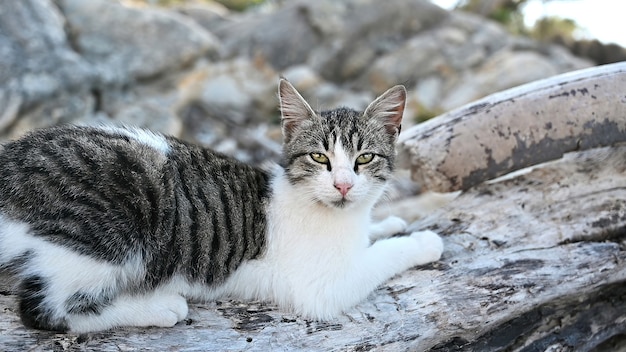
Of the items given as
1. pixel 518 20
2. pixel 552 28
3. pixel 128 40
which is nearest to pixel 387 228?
pixel 128 40

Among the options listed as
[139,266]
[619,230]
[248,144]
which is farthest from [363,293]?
[248,144]

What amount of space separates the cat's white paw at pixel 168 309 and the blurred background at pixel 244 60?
A: 4.72 metres

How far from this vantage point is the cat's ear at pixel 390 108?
9.45 ft

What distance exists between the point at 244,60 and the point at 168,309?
7055mm

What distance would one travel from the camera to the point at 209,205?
8.73 feet

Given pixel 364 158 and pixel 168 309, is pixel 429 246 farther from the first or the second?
pixel 168 309

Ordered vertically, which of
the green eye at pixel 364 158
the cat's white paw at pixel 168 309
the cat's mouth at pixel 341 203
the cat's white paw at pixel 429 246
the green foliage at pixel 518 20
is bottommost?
the cat's white paw at pixel 168 309

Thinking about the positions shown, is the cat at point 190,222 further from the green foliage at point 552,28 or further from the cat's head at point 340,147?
the green foliage at point 552,28

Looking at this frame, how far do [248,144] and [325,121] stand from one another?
479 cm

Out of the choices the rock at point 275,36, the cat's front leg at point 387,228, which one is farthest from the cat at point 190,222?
the rock at point 275,36

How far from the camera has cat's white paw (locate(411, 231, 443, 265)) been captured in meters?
2.90

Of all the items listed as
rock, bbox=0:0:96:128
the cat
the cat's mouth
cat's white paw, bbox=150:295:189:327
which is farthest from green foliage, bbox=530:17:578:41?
cat's white paw, bbox=150:295:189:327

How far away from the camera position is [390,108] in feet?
9.59

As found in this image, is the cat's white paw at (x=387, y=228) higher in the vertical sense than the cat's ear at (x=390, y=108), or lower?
lower
